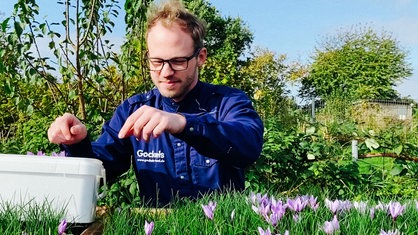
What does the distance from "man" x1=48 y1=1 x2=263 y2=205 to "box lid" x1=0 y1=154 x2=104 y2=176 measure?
1.65 ft

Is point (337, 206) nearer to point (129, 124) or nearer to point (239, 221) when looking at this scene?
point (239, 221)

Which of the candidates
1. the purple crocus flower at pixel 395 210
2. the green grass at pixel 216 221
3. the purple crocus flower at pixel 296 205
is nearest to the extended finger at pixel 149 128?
the green grass at pixel 216 221

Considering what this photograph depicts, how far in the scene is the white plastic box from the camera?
1177mm

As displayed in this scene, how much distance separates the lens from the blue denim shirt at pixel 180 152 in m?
1.97

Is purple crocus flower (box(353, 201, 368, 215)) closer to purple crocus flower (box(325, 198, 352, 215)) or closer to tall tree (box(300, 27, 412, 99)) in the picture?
purple crocus flower (box(325, 198, 352, 215))

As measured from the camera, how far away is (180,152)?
218 cm

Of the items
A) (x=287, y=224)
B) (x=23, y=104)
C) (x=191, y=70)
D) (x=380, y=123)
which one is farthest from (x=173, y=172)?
(x=380, y=123)

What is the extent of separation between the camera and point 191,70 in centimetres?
207

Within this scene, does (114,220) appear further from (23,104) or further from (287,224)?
(23,104)

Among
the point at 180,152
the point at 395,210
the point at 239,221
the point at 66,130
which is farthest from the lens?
the point at 180,152

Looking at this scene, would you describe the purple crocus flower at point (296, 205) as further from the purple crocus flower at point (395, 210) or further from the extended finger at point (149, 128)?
the extended finger at point (149, 128)

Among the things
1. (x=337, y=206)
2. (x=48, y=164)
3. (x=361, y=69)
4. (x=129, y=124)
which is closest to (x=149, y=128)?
(x=129, y=124)

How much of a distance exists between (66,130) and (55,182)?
0.54 m

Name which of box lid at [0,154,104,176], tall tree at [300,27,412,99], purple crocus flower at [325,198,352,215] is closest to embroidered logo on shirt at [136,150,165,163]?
purple crocus flower at [325,198,352,215]
